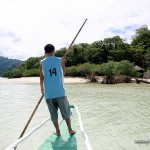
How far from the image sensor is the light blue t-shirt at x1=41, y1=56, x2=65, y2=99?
4461mm

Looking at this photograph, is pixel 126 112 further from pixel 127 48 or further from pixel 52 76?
pixel 127 48

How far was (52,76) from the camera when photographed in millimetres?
4461

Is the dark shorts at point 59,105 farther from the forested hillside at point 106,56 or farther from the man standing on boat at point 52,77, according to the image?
the forested hillside at point 106,56

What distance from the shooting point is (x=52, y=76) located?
4.46m

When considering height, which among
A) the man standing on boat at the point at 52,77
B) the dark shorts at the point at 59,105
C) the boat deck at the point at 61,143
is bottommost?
the boat deck at the point at 61,143

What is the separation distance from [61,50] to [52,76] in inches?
2267

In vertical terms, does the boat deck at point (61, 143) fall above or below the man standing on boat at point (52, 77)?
below

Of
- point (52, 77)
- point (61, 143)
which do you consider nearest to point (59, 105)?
point (52, 77)

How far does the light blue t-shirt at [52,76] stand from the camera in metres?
4.46

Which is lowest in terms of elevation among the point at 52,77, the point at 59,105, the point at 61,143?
the point at 61,143

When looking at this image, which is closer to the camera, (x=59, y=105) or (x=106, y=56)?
(x=59, y=105)

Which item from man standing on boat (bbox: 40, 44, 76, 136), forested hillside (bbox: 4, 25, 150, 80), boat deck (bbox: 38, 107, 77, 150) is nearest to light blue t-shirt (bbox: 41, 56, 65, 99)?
man standing on boat (bbox: 40, 44, 76, 136)

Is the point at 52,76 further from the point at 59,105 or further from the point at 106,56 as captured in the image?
the point at 106,56

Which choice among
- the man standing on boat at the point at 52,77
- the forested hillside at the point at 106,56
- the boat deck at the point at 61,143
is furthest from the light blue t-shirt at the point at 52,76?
the forested hillside at the point at 106,56
